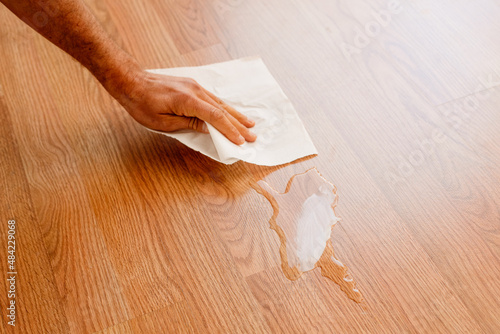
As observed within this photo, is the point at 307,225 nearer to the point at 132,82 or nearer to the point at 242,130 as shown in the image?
the point at 242,130

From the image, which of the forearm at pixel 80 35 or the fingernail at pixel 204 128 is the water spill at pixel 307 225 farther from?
the forearm at pixel 80 35

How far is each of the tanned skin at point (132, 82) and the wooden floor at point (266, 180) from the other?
0.06 m

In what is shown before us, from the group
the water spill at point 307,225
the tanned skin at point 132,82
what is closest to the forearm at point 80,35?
the tanned skin at point 132,82

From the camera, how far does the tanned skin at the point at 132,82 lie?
799mm

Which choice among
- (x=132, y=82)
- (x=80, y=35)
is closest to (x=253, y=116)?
(x=132, y=82)

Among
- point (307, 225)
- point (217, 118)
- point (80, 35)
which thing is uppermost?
point (80, 35)

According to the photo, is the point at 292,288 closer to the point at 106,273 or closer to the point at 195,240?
the point at 195,240

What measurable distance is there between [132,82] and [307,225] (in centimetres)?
37

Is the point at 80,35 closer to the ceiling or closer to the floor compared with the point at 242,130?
closer to the ceiling

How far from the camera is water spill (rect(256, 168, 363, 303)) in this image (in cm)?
70

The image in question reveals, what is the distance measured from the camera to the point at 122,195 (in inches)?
31.6

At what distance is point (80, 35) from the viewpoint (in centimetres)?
81

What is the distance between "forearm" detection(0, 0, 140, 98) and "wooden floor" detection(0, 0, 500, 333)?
4.0 inches

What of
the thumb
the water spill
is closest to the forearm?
the thumb
